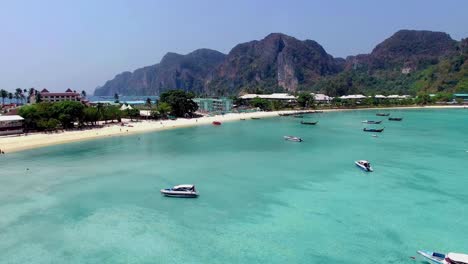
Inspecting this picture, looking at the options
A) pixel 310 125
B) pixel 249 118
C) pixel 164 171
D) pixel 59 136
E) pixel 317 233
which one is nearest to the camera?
pixel 317 233

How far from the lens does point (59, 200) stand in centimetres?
3553

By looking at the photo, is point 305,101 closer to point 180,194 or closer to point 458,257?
point 180,194

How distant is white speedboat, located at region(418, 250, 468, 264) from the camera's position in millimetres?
21941

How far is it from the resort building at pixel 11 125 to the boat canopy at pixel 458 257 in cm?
7587

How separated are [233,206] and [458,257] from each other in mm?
17422

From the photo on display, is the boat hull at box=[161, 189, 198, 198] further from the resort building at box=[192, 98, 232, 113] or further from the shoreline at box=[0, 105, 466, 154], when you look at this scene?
the resort building at box=[192, 98, 232, 113]

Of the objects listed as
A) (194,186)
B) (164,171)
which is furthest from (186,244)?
(164,171)

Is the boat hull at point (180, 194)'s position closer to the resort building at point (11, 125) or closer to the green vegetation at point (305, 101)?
the resort building at point (11, 125)

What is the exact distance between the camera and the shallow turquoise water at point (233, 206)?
25312 millimetres

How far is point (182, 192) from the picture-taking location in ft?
119

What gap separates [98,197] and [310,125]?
2899 inches

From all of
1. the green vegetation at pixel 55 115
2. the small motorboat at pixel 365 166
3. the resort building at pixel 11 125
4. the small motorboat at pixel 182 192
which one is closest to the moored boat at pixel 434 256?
the small motorboat at pixel 182 192

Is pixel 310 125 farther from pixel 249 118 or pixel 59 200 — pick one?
pixel 59 200

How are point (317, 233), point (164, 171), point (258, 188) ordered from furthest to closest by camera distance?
point (164, 171), point (258, 188), point (317, 233)
